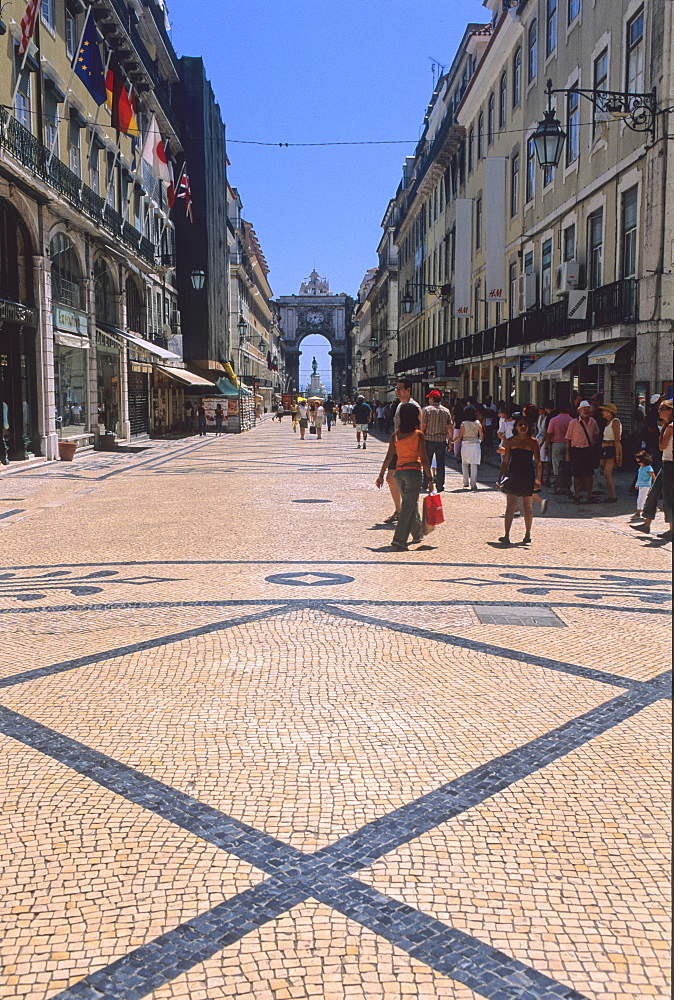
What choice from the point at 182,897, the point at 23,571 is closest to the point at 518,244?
the point at 23,571

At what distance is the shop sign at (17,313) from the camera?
1948cm

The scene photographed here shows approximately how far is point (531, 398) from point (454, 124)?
17.2 metres

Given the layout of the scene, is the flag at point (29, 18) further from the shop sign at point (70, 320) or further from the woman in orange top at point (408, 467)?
the woman in orange top at point (408, 467)

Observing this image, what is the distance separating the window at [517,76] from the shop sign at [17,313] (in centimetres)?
1684

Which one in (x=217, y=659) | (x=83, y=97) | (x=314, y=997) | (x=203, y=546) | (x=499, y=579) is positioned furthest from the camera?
(x=83, y=97)

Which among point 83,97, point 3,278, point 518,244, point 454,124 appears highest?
point 454,124

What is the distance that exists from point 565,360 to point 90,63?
13332 mm

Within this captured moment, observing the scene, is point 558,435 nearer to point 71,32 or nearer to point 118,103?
point 118,103

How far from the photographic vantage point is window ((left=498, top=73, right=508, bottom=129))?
1223 inches

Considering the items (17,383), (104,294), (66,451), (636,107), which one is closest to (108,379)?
(104,294)

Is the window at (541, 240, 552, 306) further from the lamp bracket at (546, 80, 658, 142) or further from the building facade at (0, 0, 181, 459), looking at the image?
the building facade at (0, 0, 181, 459)

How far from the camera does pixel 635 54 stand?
18.1 m

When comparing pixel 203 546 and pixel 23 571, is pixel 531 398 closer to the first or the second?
pixel 203 546

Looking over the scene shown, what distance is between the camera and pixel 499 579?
27.6ft
